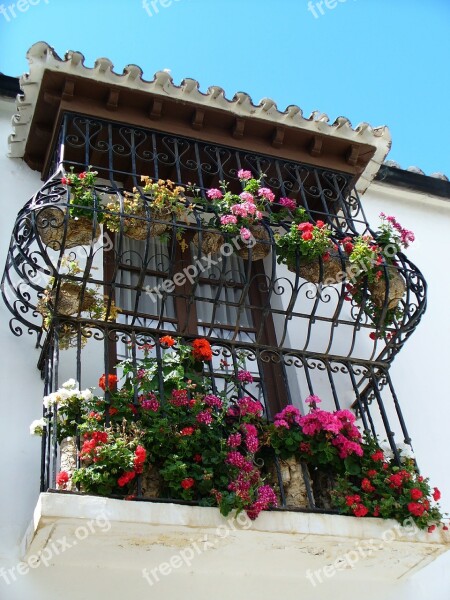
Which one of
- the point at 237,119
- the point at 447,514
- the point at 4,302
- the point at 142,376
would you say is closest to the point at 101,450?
the point at 142,376

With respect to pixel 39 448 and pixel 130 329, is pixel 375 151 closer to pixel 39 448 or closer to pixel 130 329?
pixel 130 329

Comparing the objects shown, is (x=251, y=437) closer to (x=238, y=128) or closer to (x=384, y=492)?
(x=384, y=492)

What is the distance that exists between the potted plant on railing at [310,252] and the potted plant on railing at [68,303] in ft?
4.18

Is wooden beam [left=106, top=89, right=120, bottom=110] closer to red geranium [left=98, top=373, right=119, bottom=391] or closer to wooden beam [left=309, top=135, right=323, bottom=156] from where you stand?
wooden beam [left=309, top=135, right=323, bottom=156]

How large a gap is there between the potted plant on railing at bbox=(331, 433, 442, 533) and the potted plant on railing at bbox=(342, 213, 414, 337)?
3.55 ft

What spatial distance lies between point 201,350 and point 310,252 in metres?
1.08

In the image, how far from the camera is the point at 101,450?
4.37m

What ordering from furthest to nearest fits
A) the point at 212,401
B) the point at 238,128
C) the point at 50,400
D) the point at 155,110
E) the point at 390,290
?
the point at 238,128, the point at 155,110, the point at 390,290, the point at 212,401, the point at 50,400

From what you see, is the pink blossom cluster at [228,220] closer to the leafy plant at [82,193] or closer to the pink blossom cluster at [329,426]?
the leafy plant at [82,193]

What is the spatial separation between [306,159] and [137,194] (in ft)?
5.65

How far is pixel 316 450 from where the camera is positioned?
4949mm

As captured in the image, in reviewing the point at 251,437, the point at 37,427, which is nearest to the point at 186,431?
the point at 251,437

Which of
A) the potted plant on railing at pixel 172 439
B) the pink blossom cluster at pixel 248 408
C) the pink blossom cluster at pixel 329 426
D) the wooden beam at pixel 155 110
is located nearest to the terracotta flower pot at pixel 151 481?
the potted plant on railing at pixel 172 439

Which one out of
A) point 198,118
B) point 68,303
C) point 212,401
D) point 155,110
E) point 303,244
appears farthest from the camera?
point 198,118
